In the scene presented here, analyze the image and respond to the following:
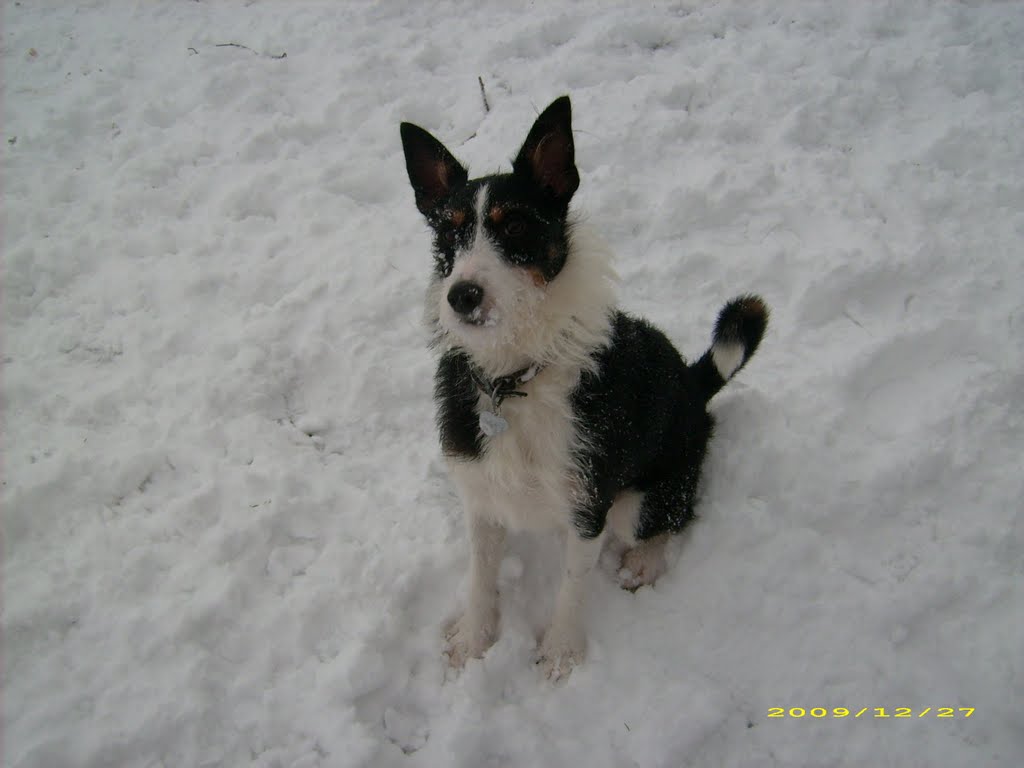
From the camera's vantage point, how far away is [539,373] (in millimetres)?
2299

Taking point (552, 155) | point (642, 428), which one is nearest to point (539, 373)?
point (642, 428)

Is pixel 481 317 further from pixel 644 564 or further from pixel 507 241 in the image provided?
pixel 644 564

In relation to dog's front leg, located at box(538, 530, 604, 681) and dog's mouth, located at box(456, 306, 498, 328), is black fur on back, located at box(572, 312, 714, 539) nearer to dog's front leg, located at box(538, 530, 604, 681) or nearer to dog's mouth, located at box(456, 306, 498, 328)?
dog's front leg, located at box(538, 530, 604, 681)

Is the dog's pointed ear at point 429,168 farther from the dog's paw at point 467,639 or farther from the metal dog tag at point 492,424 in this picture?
the dog's paw at point 467,639

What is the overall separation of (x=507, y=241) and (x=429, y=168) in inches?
24.2

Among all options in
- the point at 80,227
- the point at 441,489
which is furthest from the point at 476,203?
the point at 80,227

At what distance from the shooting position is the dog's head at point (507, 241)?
6.66 ft

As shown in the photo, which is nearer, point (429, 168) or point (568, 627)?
point (429, 168)

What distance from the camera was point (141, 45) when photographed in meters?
6.21

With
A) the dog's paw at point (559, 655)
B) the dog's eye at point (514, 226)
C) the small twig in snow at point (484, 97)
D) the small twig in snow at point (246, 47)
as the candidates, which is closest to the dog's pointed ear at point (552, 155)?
the dog's eye at point (514, 226)

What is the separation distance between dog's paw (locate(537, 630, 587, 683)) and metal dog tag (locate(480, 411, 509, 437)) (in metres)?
1.07

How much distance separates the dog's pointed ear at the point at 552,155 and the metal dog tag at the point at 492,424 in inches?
35.2

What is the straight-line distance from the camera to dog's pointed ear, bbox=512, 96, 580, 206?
214cm
